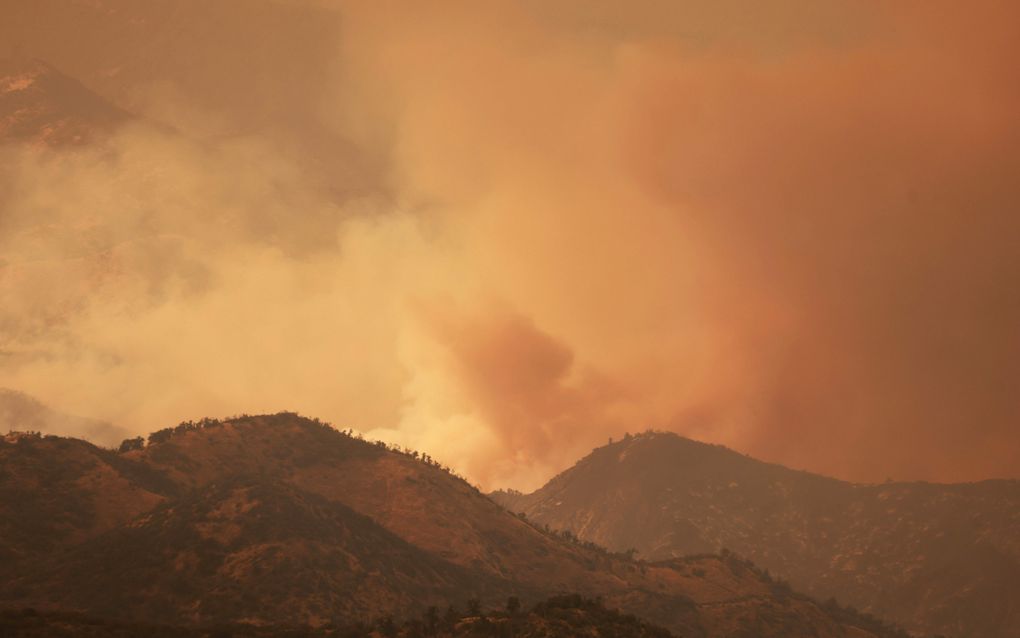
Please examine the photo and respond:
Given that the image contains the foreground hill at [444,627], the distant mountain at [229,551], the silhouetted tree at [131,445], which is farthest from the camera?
the silhouetted tree at [131,445]

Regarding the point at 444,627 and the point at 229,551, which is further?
the point at 229,551

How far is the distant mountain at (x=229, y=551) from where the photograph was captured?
125875 millimetres

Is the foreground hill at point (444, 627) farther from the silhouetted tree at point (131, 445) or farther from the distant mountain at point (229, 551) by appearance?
the silhouetted tree at point (131, 445)

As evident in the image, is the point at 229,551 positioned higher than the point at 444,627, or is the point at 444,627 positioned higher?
the point at 229,551

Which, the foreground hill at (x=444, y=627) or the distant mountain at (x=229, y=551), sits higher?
the distant mountain at (x=229, y=551)

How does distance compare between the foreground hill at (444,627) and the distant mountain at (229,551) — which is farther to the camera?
the distant mountain at (229,551)

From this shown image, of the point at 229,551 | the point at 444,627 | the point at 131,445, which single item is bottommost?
the point at 444,627

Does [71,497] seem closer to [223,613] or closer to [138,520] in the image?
[138,520]

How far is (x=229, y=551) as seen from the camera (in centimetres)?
14025

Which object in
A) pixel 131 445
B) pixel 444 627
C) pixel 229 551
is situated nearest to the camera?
pixel 444 627

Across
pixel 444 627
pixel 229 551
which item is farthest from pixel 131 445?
pixel 444 627

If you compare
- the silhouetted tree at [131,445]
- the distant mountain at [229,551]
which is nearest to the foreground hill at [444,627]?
the distant mountain at [229,551]

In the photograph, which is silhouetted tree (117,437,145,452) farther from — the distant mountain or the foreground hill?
the foreground hill

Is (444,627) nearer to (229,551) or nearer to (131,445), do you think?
(229,551)
